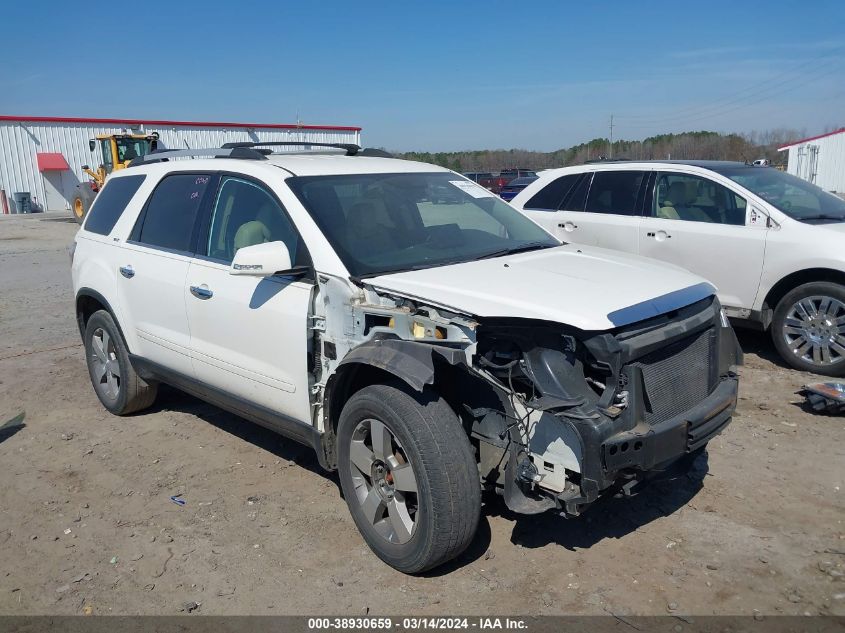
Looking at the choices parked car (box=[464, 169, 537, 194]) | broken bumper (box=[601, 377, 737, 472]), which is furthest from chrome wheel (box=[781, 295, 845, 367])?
parked car (box=[464, 169, 537, 194])

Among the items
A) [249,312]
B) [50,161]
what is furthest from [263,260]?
[50,161]

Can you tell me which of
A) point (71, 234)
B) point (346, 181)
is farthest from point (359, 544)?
point (71, 234)

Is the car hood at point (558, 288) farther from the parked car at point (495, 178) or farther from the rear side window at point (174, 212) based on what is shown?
the parked car at point (495, 178)

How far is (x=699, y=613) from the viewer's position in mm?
3164

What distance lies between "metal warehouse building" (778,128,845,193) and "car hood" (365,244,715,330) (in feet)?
122

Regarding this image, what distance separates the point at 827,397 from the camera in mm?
5340

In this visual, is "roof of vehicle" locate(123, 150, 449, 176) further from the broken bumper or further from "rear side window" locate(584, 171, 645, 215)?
"rear side window" locate(584, 171, 645, 215)

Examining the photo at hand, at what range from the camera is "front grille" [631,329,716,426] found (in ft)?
10.7

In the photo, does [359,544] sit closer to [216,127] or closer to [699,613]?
[699,613]

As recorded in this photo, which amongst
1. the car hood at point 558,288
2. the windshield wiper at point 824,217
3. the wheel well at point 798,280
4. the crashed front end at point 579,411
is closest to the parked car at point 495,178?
the windshield wiper at point 824,217

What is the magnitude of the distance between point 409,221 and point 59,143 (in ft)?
126

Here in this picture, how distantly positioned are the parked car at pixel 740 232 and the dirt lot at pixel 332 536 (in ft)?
3.45

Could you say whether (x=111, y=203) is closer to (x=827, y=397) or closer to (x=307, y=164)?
(x=307, y=164)

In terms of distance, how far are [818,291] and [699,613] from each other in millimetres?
4088
